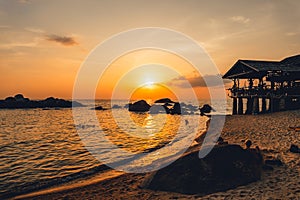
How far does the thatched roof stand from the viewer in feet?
92.5

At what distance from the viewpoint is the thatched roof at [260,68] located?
2818cm

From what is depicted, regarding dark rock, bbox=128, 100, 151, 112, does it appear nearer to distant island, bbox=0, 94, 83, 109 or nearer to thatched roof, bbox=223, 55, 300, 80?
distant island, bbox=0, 94, 83, 109

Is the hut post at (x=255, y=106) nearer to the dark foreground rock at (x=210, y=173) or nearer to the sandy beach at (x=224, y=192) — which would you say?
the sandy beach at (x=224, y=192)

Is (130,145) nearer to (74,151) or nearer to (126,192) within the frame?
(74,151)

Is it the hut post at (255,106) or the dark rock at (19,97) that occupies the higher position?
the dark rock at (19,97)

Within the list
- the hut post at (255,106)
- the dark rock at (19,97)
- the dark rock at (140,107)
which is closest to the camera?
the hut post at (255,106)

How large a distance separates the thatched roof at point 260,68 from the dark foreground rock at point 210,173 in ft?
70.7

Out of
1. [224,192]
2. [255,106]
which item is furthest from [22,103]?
[224,192]

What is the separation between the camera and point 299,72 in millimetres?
29250

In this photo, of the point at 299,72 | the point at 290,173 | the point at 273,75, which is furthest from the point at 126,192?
the point at 299,72

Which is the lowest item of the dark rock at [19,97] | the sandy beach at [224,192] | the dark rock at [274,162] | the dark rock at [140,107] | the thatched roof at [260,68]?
the sandy beach at [224,192]

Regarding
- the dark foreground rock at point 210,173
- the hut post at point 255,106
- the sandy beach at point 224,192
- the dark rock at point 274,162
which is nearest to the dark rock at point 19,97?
the hut post at point 255,106

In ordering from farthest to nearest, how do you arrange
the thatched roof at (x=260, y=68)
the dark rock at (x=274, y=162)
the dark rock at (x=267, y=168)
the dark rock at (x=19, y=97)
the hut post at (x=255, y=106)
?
the dark rock at (x=19, y=97) → the hut post at (x=255, y=106) → the thatched roof at (x=260, y=68) → the dark rock at (x=274, y=162) → the dark rock at (x=267, y=168)

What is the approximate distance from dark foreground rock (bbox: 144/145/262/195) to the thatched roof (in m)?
21.6
